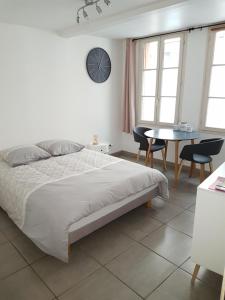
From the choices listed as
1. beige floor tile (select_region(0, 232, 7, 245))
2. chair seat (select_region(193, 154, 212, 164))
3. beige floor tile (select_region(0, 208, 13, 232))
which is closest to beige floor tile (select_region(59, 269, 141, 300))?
beige floor tile (select_region(0, 232, 7, 245))

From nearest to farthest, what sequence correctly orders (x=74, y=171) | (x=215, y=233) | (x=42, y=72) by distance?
(x=215, y=233) → (x=74, y=171) → (x=42, y=72)

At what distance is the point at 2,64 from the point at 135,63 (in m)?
2.54

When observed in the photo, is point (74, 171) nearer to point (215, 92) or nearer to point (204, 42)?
point (215, 92)

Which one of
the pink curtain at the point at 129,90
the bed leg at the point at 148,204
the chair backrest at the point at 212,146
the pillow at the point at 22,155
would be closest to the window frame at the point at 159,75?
the pink curtain at the point at 129,90

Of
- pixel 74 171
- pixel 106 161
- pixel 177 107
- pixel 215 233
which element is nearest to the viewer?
pixel 215 233

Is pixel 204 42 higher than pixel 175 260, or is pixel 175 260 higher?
pixel 204 42

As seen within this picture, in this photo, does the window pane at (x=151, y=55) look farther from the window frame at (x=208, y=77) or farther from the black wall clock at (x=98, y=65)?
the window frame at (x=208, y=77)

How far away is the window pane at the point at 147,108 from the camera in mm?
4582

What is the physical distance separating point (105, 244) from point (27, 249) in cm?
74

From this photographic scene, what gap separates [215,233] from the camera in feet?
5.18

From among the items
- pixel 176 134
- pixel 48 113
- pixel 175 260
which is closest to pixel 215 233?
pixel 175 260

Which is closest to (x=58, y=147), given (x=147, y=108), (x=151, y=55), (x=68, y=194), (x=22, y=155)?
(x=22, y=155)

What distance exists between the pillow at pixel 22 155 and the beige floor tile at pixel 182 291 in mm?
2161

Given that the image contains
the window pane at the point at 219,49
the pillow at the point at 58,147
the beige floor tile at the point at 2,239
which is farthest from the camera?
the window pane at the point at 219,49
